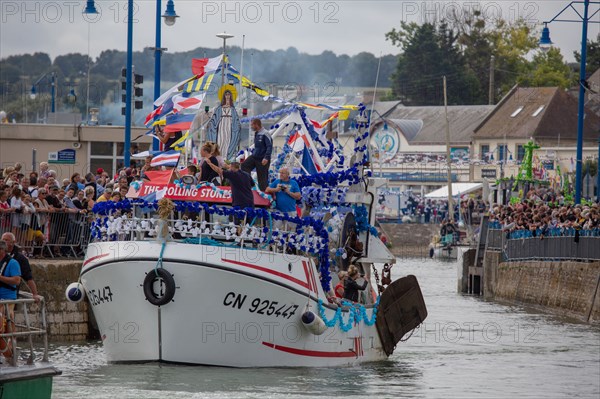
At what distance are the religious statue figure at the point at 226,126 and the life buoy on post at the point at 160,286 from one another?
366 cm

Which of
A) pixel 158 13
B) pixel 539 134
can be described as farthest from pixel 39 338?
pixel 539 134

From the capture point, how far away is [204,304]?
22.3m

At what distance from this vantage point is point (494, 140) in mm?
95938

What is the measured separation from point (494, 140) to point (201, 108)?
71759 millimetres

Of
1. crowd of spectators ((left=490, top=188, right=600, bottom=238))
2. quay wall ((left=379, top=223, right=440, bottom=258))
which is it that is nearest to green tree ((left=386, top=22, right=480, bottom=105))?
quay wall ((left=379, top=223, right=440, bottom=258))

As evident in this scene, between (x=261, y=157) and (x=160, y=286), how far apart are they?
313cm

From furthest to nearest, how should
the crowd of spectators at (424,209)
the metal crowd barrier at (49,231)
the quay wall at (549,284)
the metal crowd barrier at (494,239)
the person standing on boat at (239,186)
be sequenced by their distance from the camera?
the crowd of spectators at (424,209) < the metal crowd barrier at (494,239) < the quay wall at (549,284) < the metal crowd barrier at (49,231) < the person standing on boat at (239,186)

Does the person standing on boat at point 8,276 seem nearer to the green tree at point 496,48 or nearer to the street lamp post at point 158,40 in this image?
the street lamp post at point 158,40

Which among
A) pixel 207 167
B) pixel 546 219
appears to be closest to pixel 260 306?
pixel 207 167

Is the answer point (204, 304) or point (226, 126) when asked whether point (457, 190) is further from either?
point (204, 304)

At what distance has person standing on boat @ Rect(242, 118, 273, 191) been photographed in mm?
23750

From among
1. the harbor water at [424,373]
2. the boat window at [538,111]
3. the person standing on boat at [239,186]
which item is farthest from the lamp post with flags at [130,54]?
the boat window at [538,111]

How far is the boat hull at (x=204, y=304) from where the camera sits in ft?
72.6

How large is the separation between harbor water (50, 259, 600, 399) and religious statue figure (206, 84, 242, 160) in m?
4.27
